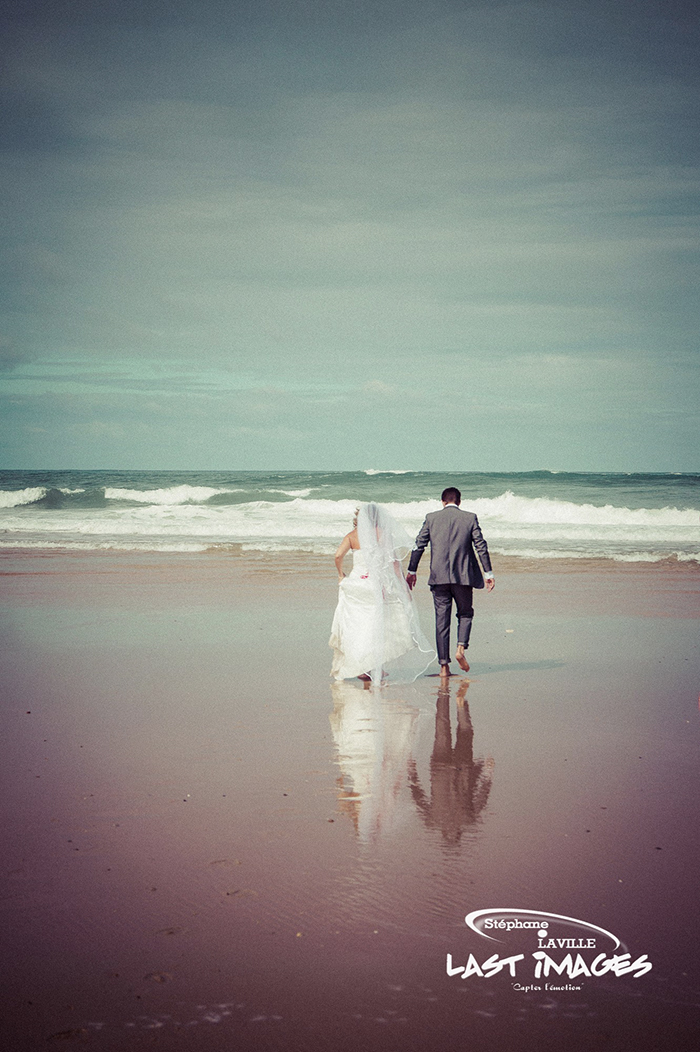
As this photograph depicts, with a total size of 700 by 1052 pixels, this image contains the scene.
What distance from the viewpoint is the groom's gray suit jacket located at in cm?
894

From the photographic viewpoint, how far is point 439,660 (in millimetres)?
8766

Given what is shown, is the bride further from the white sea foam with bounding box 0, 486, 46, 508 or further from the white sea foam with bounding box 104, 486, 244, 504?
the white sea foam with bounding box 0, 486, 46, 508

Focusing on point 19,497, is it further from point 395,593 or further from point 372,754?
point 372,754

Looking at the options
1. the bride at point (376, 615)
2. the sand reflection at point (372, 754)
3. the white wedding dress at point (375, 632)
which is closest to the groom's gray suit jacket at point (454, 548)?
the bride at point (376, 615)

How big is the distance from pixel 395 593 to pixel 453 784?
11.2 feet

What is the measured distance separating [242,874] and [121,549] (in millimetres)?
18844

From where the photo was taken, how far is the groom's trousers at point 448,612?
8.92 metres

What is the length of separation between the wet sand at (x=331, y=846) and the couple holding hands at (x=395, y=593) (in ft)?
1.14

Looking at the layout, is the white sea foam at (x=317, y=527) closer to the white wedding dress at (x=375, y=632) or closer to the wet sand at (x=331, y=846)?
the white wedding dress at (x=375, y=632)

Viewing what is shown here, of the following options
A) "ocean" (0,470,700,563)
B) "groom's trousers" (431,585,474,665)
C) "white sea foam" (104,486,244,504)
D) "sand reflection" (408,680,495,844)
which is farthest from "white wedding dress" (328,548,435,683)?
"white sea foam" (104,486,244,504)

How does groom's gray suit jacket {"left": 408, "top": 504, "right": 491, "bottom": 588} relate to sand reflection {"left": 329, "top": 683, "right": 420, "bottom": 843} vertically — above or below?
above

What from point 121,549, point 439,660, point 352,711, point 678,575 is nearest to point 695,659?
point 439,660

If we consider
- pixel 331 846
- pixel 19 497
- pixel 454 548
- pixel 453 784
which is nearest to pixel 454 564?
pixel 454 548

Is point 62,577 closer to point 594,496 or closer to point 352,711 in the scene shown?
point 352,711
